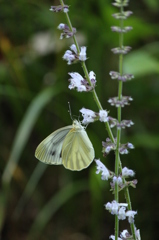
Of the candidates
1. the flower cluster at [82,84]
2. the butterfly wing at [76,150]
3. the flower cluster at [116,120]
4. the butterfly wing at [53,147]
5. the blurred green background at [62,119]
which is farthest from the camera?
the blurred green background at [62,119]

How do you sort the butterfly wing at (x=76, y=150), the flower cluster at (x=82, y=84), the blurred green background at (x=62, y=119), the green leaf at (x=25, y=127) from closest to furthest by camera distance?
the flower cluster at (x=82, y=84)
the butterfly wing at (x=76, y=150)
the green leaf at (x=25, y=127)
the blurred green background at (x=62, y=119)

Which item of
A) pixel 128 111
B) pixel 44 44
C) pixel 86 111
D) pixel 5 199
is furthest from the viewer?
pixel 44 44

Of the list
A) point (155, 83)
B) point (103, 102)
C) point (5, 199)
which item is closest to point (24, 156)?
Answer: point (5, 199)

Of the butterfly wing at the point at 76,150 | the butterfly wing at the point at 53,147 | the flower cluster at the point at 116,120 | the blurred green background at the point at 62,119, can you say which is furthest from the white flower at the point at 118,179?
the blurred green background at the point at 62,119

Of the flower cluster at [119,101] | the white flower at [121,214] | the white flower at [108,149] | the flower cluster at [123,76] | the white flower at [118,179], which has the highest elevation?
the flower cluster at [123,76]

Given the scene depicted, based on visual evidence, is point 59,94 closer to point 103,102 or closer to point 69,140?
point 103,102

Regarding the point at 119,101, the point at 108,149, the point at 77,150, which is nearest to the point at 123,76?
the point at 119,101

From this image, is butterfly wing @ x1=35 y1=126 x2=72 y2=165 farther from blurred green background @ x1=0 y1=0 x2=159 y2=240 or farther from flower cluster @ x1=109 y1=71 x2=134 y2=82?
blurred green background @ x1=0 y1=0 x2=159 y2=240

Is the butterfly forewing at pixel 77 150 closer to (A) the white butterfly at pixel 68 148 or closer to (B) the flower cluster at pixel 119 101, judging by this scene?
(A) the white butterfly at pixel 68 148

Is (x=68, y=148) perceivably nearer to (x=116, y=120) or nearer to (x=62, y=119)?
(x=116, y=120)
